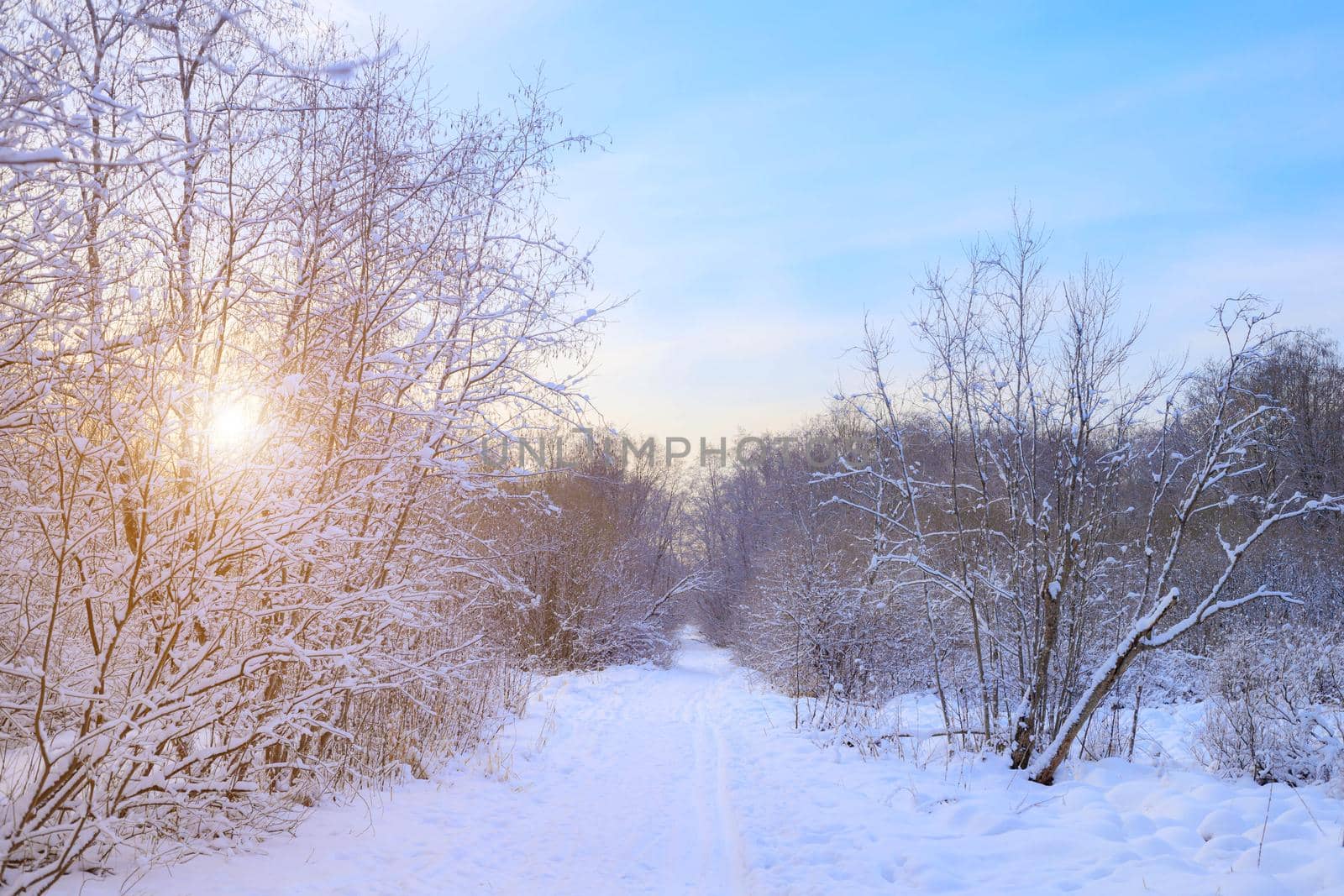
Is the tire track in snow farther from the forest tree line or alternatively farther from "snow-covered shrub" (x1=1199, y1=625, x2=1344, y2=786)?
"snow-covered shrub" (x1=1199, y1=625, x2=1344, y2=786)

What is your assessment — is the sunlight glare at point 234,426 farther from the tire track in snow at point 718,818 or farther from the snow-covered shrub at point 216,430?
the tire track in snow at point 718,818

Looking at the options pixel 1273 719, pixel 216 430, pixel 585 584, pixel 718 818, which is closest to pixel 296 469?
pixel 216 430

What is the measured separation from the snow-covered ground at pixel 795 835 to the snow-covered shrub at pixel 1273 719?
22.9 inches

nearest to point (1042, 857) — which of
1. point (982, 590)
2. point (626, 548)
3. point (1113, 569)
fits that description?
point (982, 590)

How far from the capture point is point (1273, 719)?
7695 millimetres

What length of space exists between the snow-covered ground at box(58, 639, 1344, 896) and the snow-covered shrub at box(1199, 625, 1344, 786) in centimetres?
58

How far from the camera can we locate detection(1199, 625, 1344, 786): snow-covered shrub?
23.7ft

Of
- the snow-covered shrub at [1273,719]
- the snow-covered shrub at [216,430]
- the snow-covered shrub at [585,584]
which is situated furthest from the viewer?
the snow-covered shrub at [585,584]

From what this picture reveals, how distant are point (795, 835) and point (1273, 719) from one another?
5.43 meters

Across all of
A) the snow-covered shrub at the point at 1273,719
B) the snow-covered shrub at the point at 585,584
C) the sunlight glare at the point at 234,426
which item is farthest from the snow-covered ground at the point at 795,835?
the snow-covered shrub at the point at 585,584

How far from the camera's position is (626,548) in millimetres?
21141

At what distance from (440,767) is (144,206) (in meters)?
5.52

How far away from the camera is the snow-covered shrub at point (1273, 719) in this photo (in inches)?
285

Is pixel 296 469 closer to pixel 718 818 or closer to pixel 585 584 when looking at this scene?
pixel 718 818
